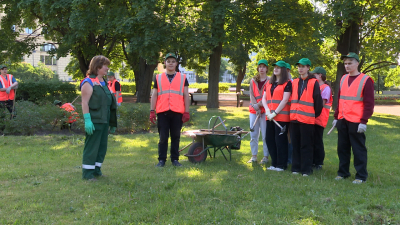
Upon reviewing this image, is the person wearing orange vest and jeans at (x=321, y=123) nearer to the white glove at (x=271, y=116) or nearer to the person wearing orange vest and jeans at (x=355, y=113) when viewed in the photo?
the person wearing orange vest and jeans at (x=355, y=113)

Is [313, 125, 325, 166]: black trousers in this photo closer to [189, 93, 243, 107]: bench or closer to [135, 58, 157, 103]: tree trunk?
[189, 93, 243, 107]: bench

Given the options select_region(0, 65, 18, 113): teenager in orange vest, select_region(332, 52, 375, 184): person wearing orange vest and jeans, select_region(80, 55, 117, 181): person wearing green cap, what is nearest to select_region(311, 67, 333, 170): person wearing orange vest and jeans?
select_region(332, 52, 375, 184): person wearing orange vest and jeans

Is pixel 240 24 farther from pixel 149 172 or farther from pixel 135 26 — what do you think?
pixel 149 172

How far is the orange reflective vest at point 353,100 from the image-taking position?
5879 millimetres

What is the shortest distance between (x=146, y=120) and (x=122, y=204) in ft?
24.0

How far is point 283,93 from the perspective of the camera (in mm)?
6742

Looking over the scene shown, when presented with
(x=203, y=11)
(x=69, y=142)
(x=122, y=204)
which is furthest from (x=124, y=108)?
(x=203, y=11)

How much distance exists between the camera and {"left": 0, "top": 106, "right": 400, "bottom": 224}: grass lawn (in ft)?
14.1

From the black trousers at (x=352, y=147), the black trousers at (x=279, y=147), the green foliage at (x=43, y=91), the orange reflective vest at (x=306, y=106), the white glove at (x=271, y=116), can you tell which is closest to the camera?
the black trousers at (x=352, y=147)

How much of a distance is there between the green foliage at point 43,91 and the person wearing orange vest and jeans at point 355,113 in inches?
646

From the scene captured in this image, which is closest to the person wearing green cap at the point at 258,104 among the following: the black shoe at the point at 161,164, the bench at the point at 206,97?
the black shoe at the point at 161,164

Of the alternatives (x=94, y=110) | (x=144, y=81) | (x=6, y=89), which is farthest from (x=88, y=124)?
(x=144, y=81)

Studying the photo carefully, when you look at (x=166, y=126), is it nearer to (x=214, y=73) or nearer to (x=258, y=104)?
(x=258, y=104)

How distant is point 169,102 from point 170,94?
0.14 meters
